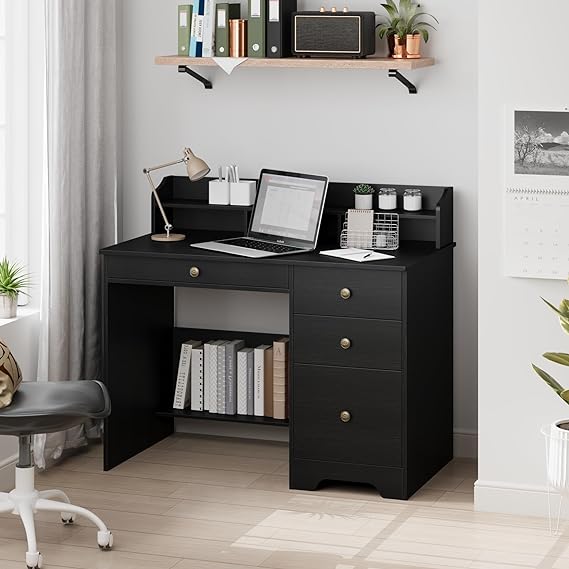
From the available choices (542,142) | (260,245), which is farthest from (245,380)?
(542,142)

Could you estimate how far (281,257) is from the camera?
4.42m

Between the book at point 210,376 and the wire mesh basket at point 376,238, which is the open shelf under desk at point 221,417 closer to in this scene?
the book at point 210,376

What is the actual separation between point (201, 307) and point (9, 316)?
90 cm

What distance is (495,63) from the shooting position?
4.02m

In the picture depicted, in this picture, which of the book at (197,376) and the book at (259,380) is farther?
the book at (197,376)

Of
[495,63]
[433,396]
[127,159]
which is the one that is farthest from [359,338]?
[127,159]

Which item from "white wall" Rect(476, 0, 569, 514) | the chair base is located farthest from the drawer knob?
the chair base

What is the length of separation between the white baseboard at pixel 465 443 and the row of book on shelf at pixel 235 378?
26.3 inches

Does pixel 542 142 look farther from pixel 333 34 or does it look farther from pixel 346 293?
pixel 333 34

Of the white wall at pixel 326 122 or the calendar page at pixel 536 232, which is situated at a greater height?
the white wall at pixel 326 122

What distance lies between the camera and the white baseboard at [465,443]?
15.9 feet

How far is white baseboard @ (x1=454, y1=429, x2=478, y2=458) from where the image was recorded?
190 inches

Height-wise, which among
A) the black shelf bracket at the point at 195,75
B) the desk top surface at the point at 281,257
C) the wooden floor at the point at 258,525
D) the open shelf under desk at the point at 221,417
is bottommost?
the wooden floor at the point at 258,525

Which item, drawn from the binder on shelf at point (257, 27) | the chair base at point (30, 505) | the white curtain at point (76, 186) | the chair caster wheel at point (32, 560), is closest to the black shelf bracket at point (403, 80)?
the binder on shelf at point (257, 27)
